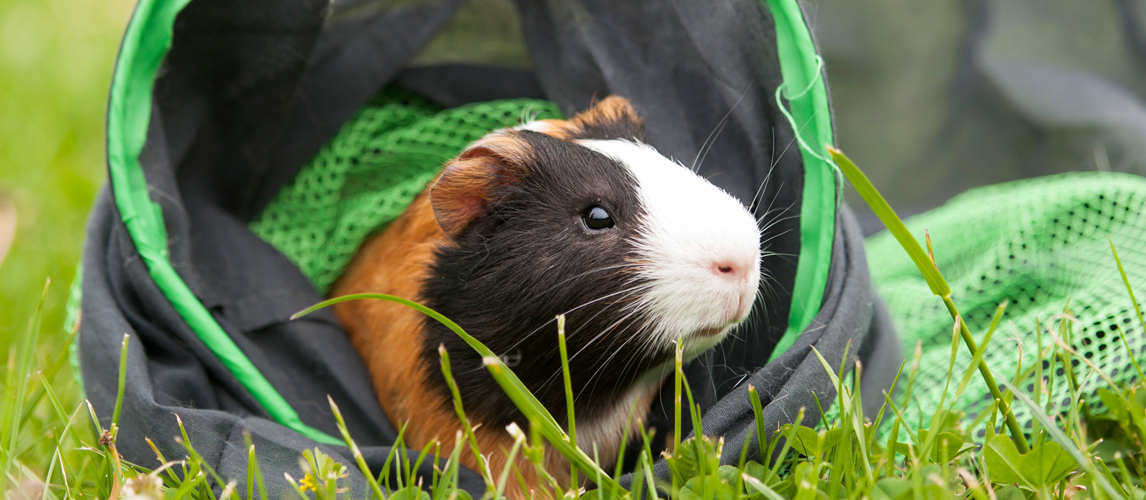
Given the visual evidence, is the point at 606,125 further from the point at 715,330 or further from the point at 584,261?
the point at 715,330

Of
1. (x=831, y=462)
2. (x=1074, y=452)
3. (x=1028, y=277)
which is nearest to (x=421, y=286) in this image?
(x=831, y=462)

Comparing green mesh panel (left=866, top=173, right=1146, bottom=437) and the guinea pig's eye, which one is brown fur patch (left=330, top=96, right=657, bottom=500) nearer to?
the guinea pig's eye

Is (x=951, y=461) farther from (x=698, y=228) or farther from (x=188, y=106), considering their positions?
(x=188, y=106)

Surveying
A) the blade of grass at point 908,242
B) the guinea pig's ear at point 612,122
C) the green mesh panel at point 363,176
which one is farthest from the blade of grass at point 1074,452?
the green mesh panel at point 363,176

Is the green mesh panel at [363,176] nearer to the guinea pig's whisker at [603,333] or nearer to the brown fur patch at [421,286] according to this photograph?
the brown fur patch at [421,286]

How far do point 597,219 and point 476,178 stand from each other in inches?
12.7

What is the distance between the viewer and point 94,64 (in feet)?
15.8

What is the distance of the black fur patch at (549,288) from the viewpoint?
1.65 metres

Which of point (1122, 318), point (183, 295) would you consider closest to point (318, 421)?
point (183, 295)

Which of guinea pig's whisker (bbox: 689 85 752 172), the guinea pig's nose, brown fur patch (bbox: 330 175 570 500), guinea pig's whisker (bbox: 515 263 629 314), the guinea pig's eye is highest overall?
guinea pig's whisker (bbox: 689 85 752 172)

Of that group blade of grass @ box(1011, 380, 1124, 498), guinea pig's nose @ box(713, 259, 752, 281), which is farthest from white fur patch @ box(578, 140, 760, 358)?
blade of grass @ box(1011, 380, 1124, 498)

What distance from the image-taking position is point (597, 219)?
67.0 inches

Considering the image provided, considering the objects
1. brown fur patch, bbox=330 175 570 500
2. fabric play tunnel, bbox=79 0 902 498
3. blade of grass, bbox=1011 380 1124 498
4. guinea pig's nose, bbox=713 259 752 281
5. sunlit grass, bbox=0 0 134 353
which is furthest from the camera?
sunlit grass, bbox=0 0 134 353

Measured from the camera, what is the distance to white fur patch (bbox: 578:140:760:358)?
5.06 feet
